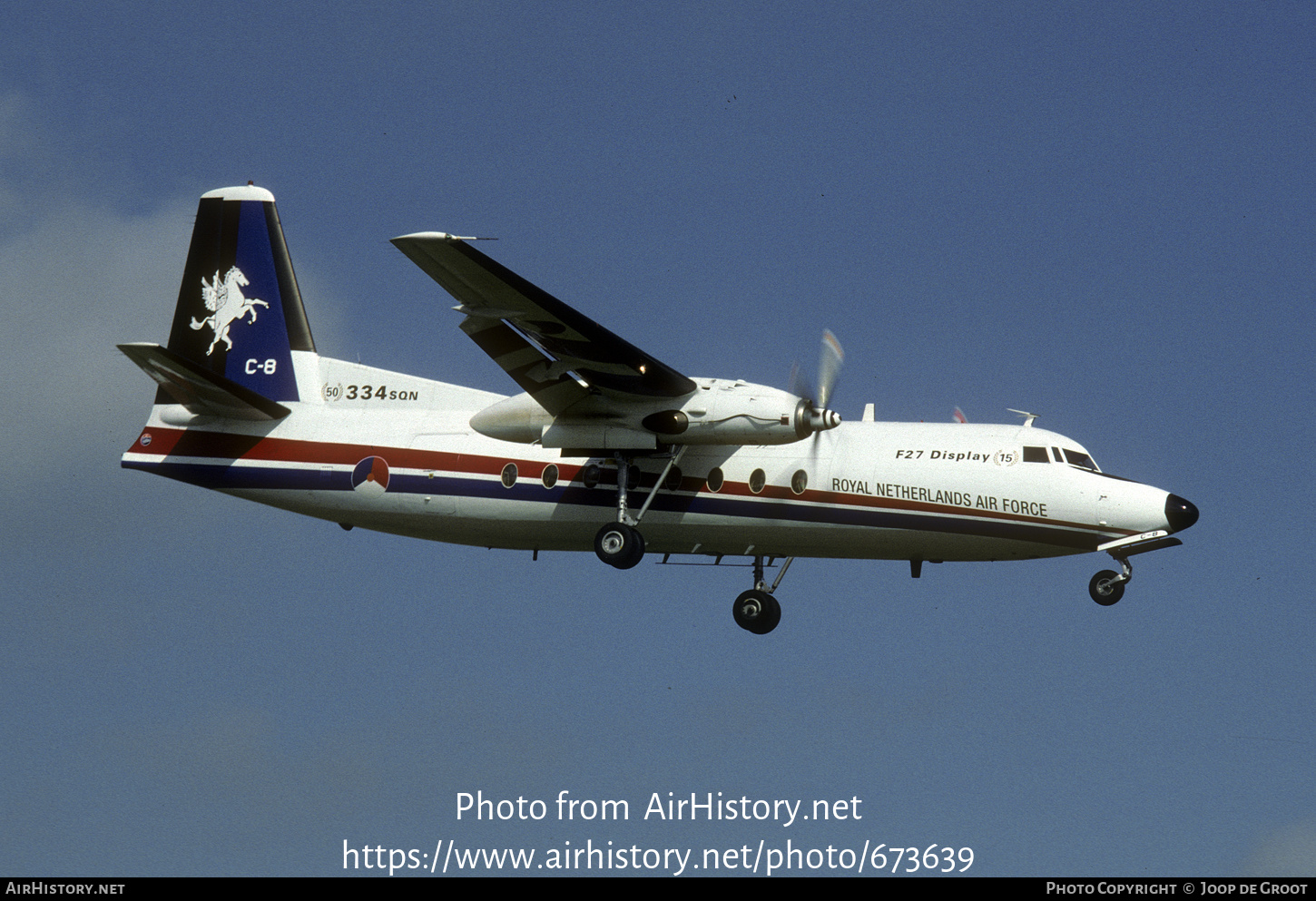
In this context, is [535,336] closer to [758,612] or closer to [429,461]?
[429,461]

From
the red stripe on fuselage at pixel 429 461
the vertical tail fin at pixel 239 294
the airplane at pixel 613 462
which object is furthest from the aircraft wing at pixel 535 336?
the vertical tail fin at pixel 239 294

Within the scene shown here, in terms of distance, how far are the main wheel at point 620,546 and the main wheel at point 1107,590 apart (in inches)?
251

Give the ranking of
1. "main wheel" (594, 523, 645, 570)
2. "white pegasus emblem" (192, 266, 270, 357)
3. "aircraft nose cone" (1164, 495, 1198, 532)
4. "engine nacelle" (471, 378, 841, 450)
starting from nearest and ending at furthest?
"aircraft nose cone" (1164, 495, 1198, 532) < "engine nacelle" (471, 378, 841, 450) < "main wheel" (594, 523, 645, 570) < "white pegasus emblem" (192, 266, 270, 357)

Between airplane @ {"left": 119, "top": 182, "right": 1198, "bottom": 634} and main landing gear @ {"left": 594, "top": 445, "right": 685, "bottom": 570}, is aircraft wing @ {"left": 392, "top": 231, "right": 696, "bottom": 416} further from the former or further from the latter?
main landing gear @ {"left": 594, "top": 445, "right": 685, "bottom": 570}

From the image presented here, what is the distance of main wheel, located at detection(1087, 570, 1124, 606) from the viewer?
2245 cm

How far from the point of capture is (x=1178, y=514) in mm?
22062

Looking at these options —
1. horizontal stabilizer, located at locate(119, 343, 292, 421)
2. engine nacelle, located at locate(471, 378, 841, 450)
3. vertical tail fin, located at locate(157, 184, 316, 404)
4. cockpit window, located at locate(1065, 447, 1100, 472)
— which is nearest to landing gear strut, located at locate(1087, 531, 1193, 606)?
cockpit window, located at locate(1065, 447, 1100, 472)

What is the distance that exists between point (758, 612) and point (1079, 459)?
5512 mm

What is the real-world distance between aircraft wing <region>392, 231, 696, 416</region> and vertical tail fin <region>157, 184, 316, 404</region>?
6.15 metres

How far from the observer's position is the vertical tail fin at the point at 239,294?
27.9 metres

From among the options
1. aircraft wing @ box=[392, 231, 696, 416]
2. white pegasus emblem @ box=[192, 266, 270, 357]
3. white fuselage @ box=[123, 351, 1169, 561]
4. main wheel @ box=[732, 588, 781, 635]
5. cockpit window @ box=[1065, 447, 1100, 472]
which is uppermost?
white pegasus emblem @ box=[192, 266, 270, 357]

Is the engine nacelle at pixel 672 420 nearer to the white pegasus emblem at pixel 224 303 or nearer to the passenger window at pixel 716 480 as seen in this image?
the passenger window at pixel 716 480

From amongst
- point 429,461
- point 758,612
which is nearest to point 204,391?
point 429,461
